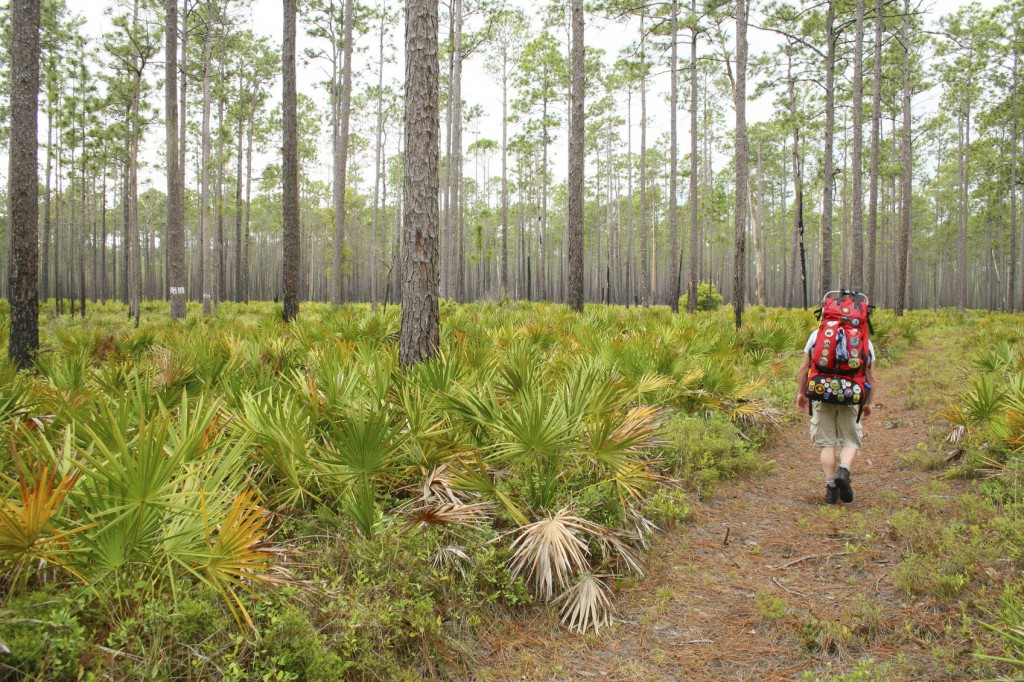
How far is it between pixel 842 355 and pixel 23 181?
1024cm

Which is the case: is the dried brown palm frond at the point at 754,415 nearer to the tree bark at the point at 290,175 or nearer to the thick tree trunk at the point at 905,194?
the tree bark at the point at 290,175

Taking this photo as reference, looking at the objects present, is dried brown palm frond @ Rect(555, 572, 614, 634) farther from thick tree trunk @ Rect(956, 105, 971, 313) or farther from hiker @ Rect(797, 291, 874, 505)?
thick tree trunk @ Rect(956, 105, 971, 313)

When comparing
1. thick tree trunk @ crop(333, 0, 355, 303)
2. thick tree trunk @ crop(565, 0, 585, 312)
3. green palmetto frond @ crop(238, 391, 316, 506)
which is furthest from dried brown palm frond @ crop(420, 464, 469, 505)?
thick tree trunk @ crop(333, 0, 355, 303)

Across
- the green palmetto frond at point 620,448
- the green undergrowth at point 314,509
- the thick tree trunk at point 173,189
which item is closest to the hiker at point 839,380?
the green undergrowth at point 314,509

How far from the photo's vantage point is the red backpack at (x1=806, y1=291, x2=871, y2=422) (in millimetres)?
5105

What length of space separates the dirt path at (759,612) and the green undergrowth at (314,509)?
7.8 inches

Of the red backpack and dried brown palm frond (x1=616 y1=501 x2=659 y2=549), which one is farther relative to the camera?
the red backpack

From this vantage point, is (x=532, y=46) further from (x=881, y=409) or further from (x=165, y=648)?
(x=165, y=648)

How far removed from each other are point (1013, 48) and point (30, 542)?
1455 inches

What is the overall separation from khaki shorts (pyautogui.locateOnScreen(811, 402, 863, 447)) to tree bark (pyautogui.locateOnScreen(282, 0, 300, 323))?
11.4 metres

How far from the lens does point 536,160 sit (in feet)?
142

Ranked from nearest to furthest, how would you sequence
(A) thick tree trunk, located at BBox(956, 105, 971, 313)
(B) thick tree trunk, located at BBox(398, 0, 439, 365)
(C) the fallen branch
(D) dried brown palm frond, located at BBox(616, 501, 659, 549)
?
1. (C) the fallen branch
2. (D) dried brown palm frond, located at BBox(616, 501, 659, 549)
3. (B) thick tree trunk, located at BBox(398, 0, 439, 365)
4. (A) thick tree trunk, located at BBox(956, 105, 971, 313)

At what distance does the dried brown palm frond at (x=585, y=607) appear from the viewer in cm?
355

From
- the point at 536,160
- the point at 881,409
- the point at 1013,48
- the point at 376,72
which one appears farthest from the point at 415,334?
the point at 536,160
